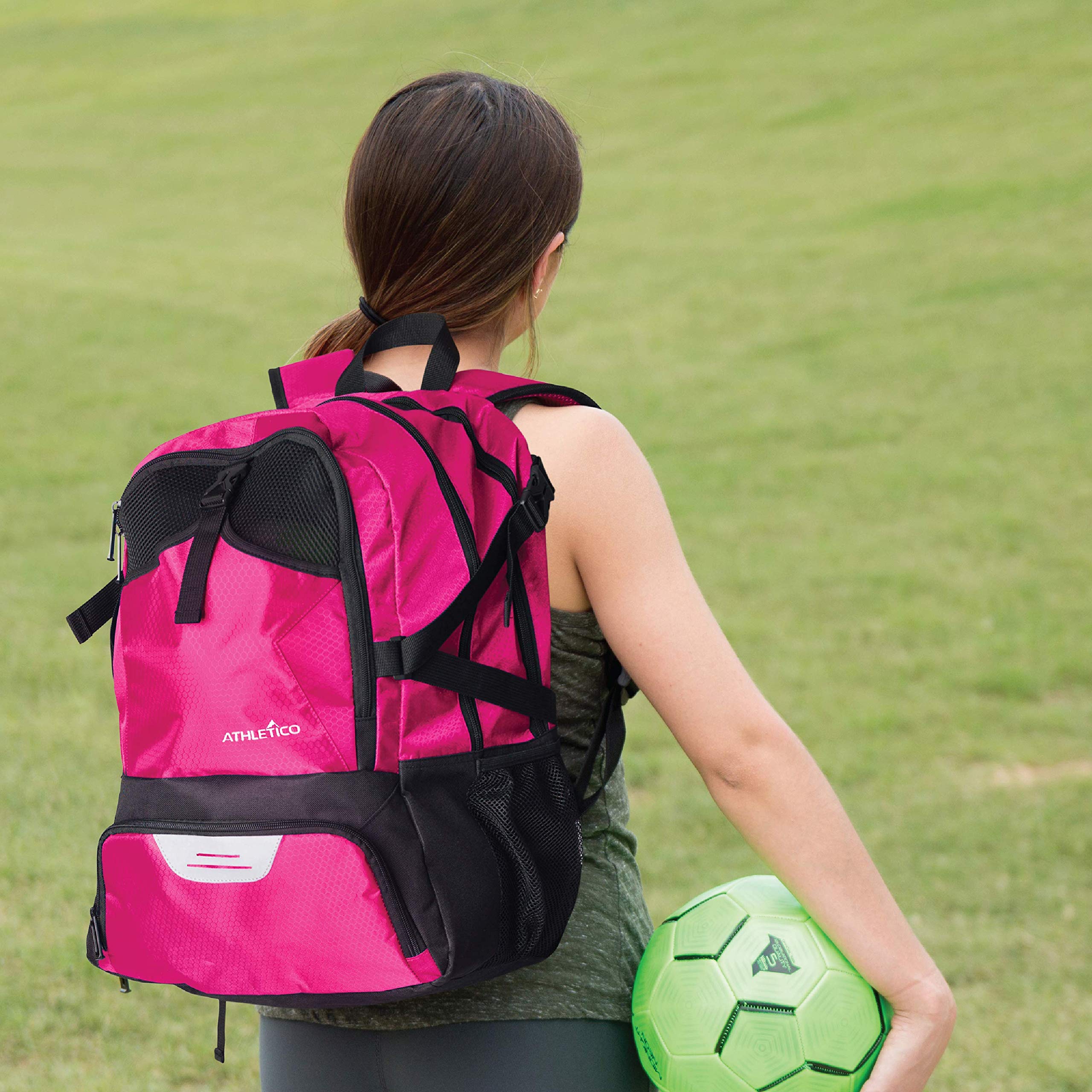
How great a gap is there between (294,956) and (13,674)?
230 inches

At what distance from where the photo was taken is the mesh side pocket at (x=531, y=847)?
144 cm

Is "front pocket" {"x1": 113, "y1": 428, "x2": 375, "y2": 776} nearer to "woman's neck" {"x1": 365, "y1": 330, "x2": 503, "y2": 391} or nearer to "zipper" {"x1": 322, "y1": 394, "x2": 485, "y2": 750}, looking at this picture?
"zipper" {"x1": 322, "y1": 394, "x2": 485, "y2": 750}

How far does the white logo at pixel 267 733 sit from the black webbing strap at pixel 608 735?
1.30 ft

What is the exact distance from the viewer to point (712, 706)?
1.54m

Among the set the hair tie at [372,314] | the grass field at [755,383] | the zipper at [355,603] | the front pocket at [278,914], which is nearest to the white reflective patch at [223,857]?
the front pocket at [278,914]

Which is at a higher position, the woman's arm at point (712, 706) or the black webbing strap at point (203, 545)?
the black webbing strap at point (203, 545)

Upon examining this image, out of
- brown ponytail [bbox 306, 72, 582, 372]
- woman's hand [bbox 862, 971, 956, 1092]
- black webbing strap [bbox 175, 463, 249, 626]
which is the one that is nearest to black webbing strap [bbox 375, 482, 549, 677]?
black webbing strap [bbox 175, 463, 249, 626]

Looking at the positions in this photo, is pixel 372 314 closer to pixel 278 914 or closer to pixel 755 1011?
pixel 278 914

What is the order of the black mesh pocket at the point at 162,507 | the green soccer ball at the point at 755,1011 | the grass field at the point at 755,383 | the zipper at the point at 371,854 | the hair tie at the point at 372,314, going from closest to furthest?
the zipper at the point at 371,854, the black mesh pocket at the point at 162,507, the green soccer ball at the point at 755,1011, the hair tie at the point at 372,314, the grass field at the point at 755,383

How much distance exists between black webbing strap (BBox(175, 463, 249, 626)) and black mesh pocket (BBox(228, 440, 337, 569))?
0.05 ft

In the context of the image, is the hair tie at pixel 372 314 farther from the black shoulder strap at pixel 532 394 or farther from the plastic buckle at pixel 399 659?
the plastic buckle at pixel 399 659

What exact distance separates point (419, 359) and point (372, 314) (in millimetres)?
112

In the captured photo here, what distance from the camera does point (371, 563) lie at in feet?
4.64

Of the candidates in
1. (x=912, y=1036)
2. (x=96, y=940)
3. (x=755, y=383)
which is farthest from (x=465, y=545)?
(x=755, y=383)
